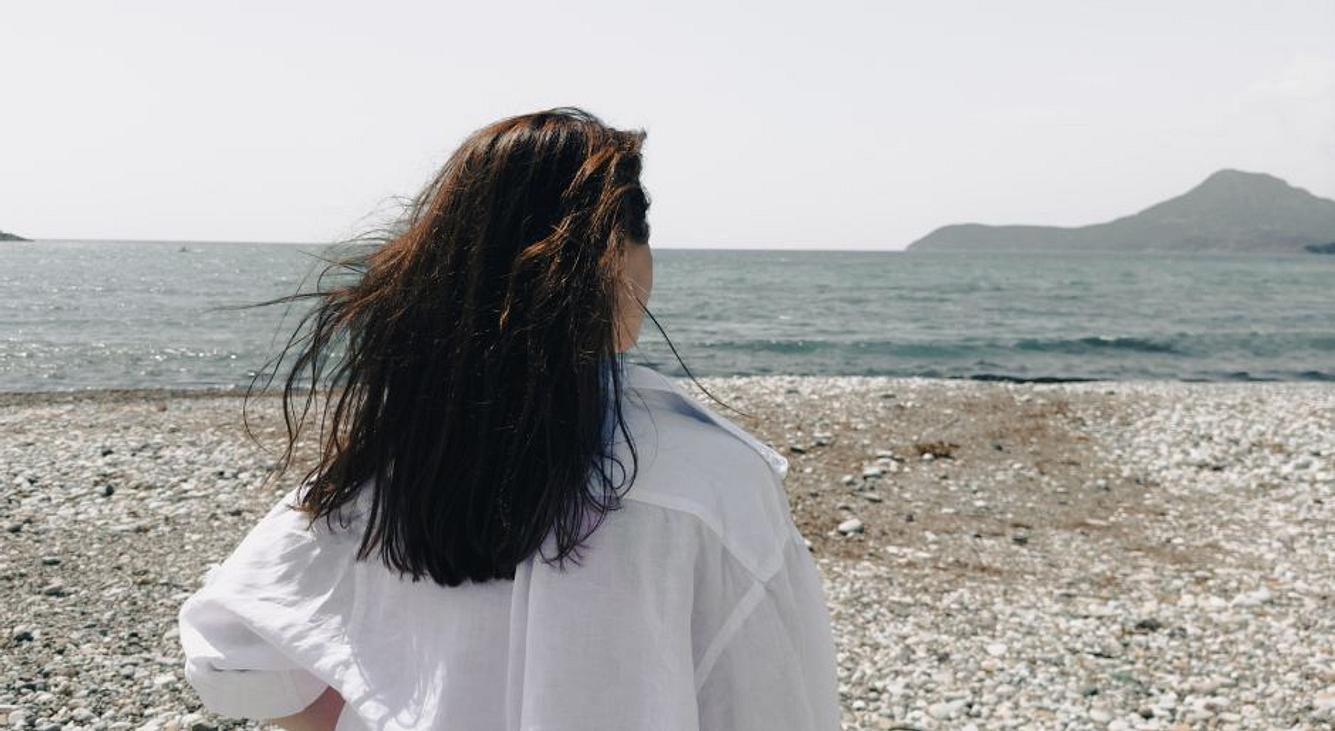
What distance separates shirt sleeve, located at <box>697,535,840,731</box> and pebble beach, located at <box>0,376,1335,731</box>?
14.8 feet

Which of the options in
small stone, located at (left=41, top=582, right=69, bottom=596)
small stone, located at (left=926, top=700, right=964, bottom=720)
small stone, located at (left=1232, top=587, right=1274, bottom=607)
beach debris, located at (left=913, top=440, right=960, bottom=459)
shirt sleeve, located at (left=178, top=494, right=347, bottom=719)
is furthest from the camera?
beach debris, located at (left=913, top=440, right=960, bottom=459)

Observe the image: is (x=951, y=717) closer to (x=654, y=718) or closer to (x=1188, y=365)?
(x=654, y=718)

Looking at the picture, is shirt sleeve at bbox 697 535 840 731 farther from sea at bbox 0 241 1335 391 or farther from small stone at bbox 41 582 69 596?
sea at bbox 0 241 1335 391

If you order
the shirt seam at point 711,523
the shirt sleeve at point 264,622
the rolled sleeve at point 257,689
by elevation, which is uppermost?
the shirt seam at point 711,523

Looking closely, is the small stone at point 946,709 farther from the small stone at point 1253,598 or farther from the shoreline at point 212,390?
the shoreline at point 212,390

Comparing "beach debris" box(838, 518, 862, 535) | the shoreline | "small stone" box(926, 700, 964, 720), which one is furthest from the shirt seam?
the shoreline

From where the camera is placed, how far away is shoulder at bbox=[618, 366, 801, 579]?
155 cm

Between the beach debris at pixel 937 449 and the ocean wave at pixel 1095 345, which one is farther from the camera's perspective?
the ocean wave at pixel 1095 345

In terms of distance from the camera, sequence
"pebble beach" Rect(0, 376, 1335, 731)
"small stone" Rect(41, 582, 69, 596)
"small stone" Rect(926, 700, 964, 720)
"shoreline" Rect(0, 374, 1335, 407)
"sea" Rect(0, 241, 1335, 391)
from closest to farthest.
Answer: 1. "small stone" Rect(926, 700, 964, 720)
2. "pebble beach" Rect(0, 376, 1335, 731)
3. "small stone" Rect(41, 582, 69, 596)
4. "shoreline" Rect(0, 374, 1335, 407)
5. "sea" Rect(0, 241, 1335, 391)

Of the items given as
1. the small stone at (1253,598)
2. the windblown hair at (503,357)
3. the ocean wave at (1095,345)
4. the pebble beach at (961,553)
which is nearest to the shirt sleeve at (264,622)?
the windblown hair at (503,357)

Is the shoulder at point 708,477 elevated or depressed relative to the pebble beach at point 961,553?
elevated

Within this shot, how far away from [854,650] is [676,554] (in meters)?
5.65

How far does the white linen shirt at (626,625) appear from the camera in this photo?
156cm

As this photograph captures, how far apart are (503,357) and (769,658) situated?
643mm
